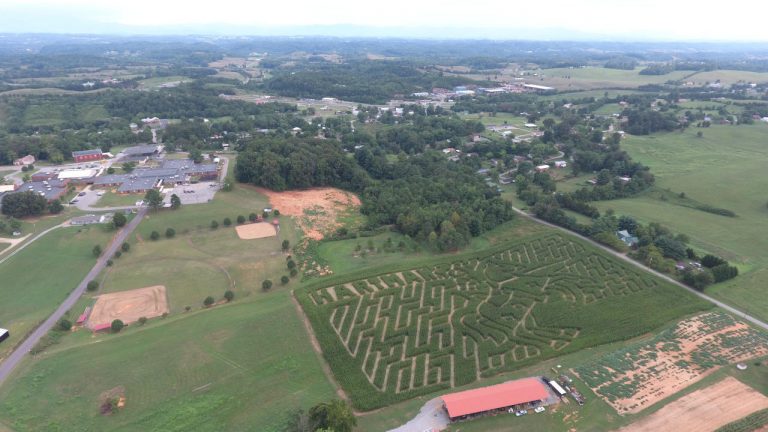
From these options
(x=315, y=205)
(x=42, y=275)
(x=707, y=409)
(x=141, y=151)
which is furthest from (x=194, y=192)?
(x=707, y=409)

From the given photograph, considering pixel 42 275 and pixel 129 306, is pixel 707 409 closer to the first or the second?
pixel 129 306

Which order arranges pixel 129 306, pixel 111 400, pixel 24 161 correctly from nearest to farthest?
pixel 111 400 < pixel 129 306 < pixel 24 161

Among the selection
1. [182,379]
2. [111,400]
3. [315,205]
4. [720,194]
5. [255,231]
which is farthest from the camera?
→ [720,194]

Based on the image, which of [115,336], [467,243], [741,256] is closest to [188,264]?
[115,336]

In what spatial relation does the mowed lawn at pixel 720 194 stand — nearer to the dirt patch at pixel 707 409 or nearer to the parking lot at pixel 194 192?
the dirt patch at pixel 707 409

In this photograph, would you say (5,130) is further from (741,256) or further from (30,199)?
(741,256)

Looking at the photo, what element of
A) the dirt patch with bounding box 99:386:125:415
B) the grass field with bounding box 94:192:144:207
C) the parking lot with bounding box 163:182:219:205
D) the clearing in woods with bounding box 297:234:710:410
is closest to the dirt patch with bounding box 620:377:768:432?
the clearing in woods with bounding box 297:234:710:410
